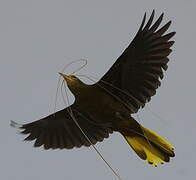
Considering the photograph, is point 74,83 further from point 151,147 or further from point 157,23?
point 157,23

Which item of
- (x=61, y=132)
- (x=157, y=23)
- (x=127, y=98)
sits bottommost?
(x=61, y=132)

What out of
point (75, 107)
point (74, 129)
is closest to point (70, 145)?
point (74, 129)

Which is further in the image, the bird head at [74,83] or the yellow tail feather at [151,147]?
the yellow tail feather at [151,147]

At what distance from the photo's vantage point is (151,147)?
4.73 meters

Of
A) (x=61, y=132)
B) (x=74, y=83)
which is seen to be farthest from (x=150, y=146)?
(x=61, y=132)

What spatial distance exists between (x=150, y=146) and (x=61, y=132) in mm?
1172

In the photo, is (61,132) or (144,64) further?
(61,132)

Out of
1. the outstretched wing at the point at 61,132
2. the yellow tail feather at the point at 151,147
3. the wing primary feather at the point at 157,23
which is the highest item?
the wing primary feather at the point at 157,23

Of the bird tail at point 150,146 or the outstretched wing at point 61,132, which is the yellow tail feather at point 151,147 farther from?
the outstretched wing at point 61,132

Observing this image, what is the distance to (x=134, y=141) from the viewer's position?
4.74m

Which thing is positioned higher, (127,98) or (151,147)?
(127,98)

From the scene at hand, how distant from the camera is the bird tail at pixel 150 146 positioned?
4.62 meters

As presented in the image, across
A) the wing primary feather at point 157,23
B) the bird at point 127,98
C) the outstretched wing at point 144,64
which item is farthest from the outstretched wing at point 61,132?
the wing primary feather at point 157,23

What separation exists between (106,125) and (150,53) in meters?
0.71
